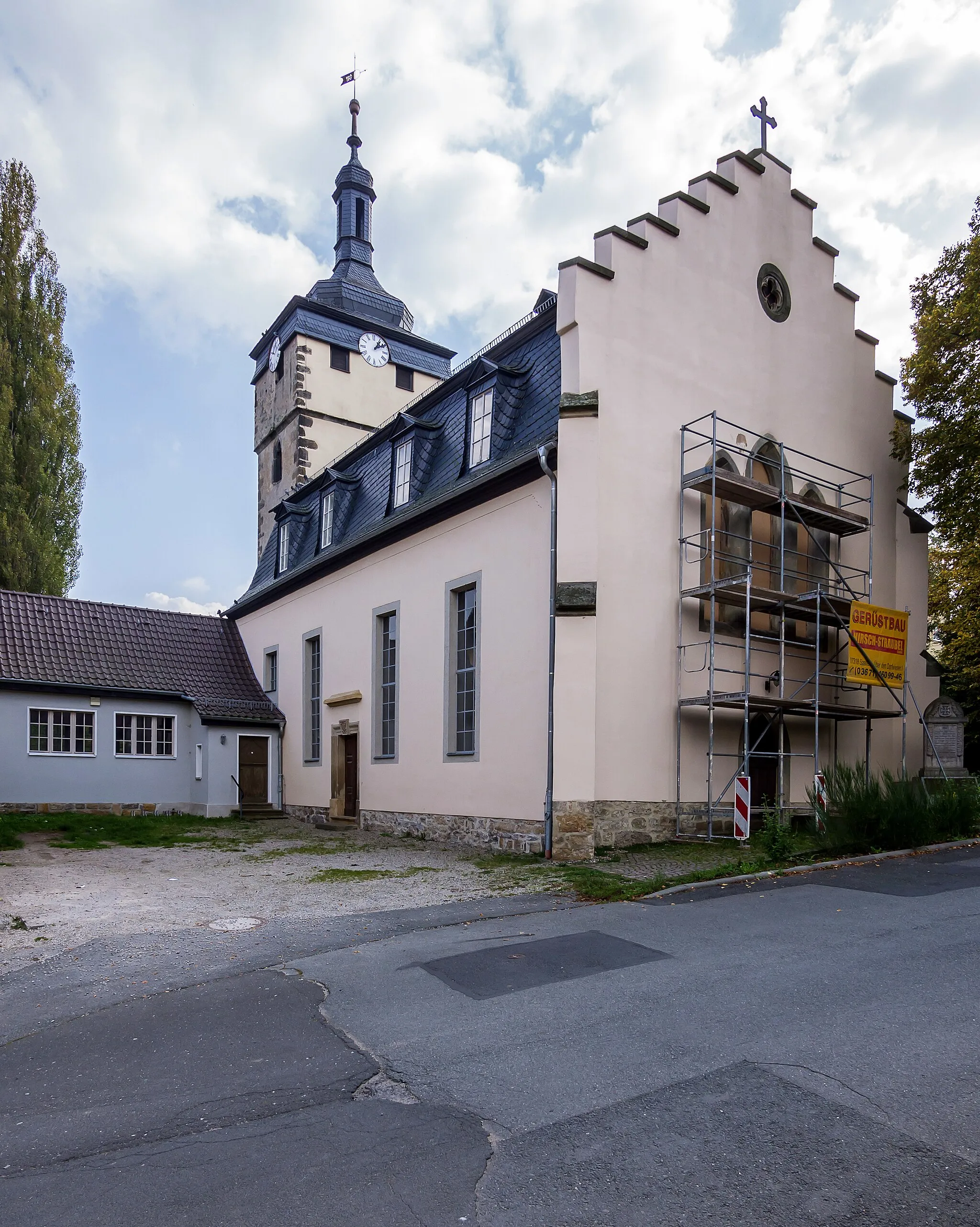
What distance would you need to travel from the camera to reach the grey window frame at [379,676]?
728 inches

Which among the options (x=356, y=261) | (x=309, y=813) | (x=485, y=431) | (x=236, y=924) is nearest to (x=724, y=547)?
(x=485, y=431)

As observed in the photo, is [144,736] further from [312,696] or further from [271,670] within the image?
[312,696]

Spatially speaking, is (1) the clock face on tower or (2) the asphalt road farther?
(1) the clock face on tower

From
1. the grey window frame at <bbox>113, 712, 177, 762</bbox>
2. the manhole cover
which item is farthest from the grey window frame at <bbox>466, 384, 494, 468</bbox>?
the grey window frame at <bbox>113, 712, 177, 762</bbox>

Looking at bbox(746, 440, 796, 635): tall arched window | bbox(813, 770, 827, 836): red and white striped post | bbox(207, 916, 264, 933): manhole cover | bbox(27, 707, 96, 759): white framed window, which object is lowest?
bbox(207, 916, 264, 933): manhole cover

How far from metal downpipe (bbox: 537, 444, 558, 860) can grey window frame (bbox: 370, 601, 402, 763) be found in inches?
211

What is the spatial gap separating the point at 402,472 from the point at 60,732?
10315 millimetres

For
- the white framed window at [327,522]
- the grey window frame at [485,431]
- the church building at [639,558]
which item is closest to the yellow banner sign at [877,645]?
the church building at [639,558]

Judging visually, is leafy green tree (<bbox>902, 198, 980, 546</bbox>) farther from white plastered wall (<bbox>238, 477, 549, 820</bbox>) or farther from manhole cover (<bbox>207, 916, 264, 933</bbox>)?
manhole cover (<bbox>207, 916, 264, 933</bbox>)

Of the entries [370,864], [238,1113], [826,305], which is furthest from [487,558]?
[238,1113]

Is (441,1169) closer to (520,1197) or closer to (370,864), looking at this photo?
(520,1197)

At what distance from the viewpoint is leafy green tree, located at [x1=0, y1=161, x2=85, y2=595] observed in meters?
27.9

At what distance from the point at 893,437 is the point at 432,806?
11.6 metres

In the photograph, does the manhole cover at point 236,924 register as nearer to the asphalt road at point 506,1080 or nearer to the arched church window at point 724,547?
the asphalt road at point 506,1080
